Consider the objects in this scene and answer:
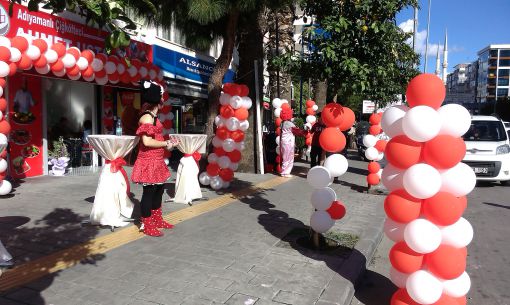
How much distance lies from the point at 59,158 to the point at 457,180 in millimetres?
9732

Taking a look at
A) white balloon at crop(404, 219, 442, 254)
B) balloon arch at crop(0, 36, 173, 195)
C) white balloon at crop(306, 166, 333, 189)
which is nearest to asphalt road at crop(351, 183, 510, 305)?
white balloon at crop(404, 219, 442, 254)

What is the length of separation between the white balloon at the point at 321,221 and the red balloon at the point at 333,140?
80 cm

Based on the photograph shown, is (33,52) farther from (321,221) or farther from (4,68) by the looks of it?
(321,221)

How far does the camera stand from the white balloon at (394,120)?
3.59 m

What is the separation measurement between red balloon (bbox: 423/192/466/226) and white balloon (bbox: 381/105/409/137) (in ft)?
2.05

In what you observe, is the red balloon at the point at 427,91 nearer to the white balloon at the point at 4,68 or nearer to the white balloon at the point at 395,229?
the white balloon at the point at 395,229

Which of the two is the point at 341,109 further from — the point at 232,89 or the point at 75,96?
the point at 75,96

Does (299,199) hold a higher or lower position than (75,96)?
lower

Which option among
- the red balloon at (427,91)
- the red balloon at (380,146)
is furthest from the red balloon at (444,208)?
the red balloon at (380,146)

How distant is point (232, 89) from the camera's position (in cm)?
867

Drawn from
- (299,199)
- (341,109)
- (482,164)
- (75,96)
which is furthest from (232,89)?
(482,164)

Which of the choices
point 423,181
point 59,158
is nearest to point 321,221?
point 423,181

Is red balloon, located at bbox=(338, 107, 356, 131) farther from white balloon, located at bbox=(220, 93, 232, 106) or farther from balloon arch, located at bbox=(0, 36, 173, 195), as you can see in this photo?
balloon arch, located at bbox=(0, 36, 173, 195)

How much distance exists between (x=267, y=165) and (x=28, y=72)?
22.1ft
